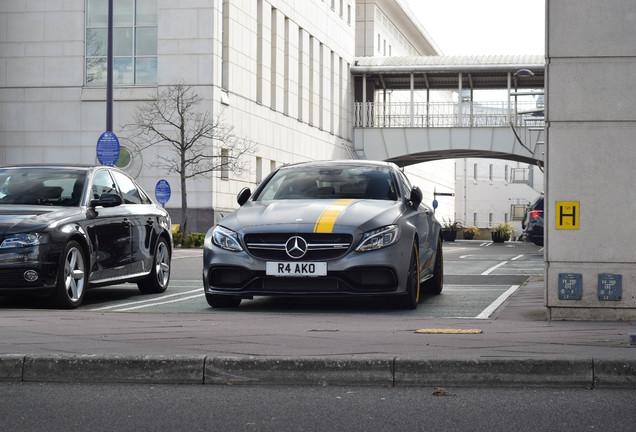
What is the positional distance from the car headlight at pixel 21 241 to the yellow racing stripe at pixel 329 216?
102 inches

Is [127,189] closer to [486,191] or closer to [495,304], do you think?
[495,304]

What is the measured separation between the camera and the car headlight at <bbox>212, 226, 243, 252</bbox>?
10.4m

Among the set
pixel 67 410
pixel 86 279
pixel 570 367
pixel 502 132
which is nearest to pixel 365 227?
pixel 86 279

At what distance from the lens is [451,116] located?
62188mm

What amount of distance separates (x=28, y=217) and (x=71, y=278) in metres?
0.76

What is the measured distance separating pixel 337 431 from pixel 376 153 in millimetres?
58187

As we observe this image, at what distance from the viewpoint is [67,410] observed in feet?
18.7

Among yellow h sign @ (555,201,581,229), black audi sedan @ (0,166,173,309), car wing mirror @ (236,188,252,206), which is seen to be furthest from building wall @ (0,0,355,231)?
yellow h sign @ (555,201,581,229)

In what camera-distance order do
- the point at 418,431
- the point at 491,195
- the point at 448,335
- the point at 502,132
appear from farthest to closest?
the point at 491,195 → the point at 502,132 → the point at 448,335 → the point at 418,431

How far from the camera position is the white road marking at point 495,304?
1036 centimetres

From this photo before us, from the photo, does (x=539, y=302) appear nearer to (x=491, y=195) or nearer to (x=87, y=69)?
(x=87, y=69)

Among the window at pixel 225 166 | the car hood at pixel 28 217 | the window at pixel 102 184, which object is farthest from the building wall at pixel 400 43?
the car hood at pixel 28 217

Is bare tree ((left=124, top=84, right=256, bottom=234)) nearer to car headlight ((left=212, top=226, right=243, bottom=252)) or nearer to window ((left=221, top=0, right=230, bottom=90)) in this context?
window ((left=221, top=0, right=230, bottom=90))

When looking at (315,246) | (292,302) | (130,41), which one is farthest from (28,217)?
(130,41)
